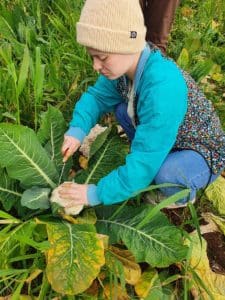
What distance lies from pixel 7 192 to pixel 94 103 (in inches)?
20.7

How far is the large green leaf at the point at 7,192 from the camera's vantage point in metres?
1.81

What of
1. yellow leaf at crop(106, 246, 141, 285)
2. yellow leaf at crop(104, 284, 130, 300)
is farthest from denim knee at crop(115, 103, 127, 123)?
yellow leaf at crop(104, 284, 130, 300)

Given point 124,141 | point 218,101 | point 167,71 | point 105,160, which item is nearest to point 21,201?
point 105,160

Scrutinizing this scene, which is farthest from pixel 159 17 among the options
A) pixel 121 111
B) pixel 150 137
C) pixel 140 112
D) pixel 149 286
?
pixel 149 286

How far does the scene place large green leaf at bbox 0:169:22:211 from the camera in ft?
5.95

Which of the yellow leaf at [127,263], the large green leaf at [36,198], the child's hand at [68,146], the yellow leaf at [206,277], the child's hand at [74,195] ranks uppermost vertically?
the child's hand at [68,146]

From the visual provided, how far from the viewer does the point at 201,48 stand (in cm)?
303

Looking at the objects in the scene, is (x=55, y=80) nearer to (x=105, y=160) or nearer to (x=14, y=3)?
(x=105, y=160)

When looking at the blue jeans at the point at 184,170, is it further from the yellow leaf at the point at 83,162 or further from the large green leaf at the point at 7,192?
the large green leaf at the point at 7,192

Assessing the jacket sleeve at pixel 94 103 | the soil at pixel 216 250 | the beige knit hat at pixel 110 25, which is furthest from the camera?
the jacket sleeve at pixel 94 103

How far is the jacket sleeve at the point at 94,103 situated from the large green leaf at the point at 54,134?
7 centimetres

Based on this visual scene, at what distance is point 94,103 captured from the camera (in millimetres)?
2035

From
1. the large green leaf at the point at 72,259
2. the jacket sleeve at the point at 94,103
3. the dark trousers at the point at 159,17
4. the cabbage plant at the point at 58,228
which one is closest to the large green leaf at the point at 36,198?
the cabbage plant at the point at 58,228

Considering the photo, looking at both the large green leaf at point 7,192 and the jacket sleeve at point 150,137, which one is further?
the large green leaf at point 7,192
